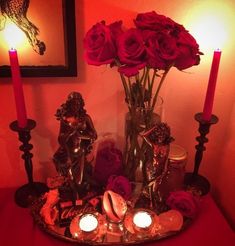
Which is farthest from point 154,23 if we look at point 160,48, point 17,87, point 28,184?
point 28,184

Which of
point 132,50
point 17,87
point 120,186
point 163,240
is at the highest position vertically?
point 132,50

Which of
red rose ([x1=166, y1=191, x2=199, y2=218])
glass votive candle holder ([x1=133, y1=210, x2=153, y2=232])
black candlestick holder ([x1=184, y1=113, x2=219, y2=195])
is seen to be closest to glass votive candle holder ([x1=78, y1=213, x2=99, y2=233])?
glass votive candle holder ([x1=133, y1=210, x2=153, y2=232])

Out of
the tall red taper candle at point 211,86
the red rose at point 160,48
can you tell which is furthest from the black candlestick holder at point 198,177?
the red rose at point 160,48

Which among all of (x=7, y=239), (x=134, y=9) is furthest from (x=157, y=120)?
(x=7, y=239)

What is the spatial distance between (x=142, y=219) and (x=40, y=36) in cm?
55

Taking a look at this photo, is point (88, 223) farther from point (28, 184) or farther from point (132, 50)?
point (132, 50)

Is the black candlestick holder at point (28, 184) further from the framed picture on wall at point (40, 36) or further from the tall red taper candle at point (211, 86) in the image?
the tall red taper candle at point (211, 86)

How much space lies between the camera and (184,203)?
2.58ft

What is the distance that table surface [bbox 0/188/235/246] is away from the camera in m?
0.75

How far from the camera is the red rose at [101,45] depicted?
609mm

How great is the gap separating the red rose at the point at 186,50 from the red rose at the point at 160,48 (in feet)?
0.06

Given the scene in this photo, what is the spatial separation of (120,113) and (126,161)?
158mm

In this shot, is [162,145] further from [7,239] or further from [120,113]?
[7,239]

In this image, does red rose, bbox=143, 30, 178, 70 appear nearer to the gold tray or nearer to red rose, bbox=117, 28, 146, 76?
red rose, bbox=117, 28, 146, 76
